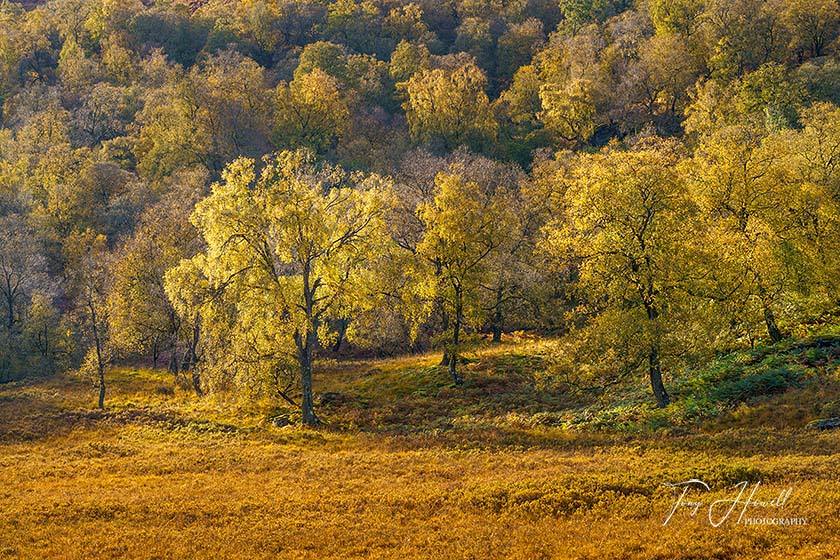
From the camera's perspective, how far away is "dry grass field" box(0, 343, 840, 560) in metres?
17.5

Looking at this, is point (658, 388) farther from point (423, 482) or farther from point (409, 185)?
point (409, 185)

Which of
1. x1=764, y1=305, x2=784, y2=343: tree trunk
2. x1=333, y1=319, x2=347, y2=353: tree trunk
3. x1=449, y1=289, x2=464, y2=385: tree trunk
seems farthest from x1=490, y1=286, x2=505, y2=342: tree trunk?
x1=764, y1=305, x2=784, y2=343: tree trunk

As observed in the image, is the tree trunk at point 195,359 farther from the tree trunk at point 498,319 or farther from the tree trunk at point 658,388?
the tree trunk at point 658,388

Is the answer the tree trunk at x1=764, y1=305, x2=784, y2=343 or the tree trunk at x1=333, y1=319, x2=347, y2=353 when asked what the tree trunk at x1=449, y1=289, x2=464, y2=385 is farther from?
the tree trunk at x1=333, y1=319, x2=347, y2=353

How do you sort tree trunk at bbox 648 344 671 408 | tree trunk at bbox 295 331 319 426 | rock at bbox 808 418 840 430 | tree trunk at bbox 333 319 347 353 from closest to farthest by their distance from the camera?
rock at bbox 808 418 840 430
tree trunk at bbox 648 344 671 408
tree trunk at bbox 295 331 319 426
tree trunk at bbox 333 319 347 353

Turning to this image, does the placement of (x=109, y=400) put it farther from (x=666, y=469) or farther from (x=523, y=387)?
(x=666, y=469)

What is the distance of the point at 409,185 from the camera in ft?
195

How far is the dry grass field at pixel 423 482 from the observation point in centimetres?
1752

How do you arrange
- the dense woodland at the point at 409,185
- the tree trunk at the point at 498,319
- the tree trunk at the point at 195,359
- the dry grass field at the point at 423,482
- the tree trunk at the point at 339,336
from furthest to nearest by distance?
1. the tree trunk at the point at 339,336
2. the tree trunk at the point at 498,319
3. the tree trunk at the point at 195,359
4. the dense woodland at the point at 409,185
5. the dry grass field at the point at 423,482

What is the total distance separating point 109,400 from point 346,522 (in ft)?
126

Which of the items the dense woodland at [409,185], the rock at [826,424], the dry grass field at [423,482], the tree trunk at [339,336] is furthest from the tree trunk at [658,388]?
the tree trunk at [339,336]

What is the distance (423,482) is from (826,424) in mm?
16871

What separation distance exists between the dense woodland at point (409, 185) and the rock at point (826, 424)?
552 cm

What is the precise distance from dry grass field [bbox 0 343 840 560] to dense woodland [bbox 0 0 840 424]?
4.23m
